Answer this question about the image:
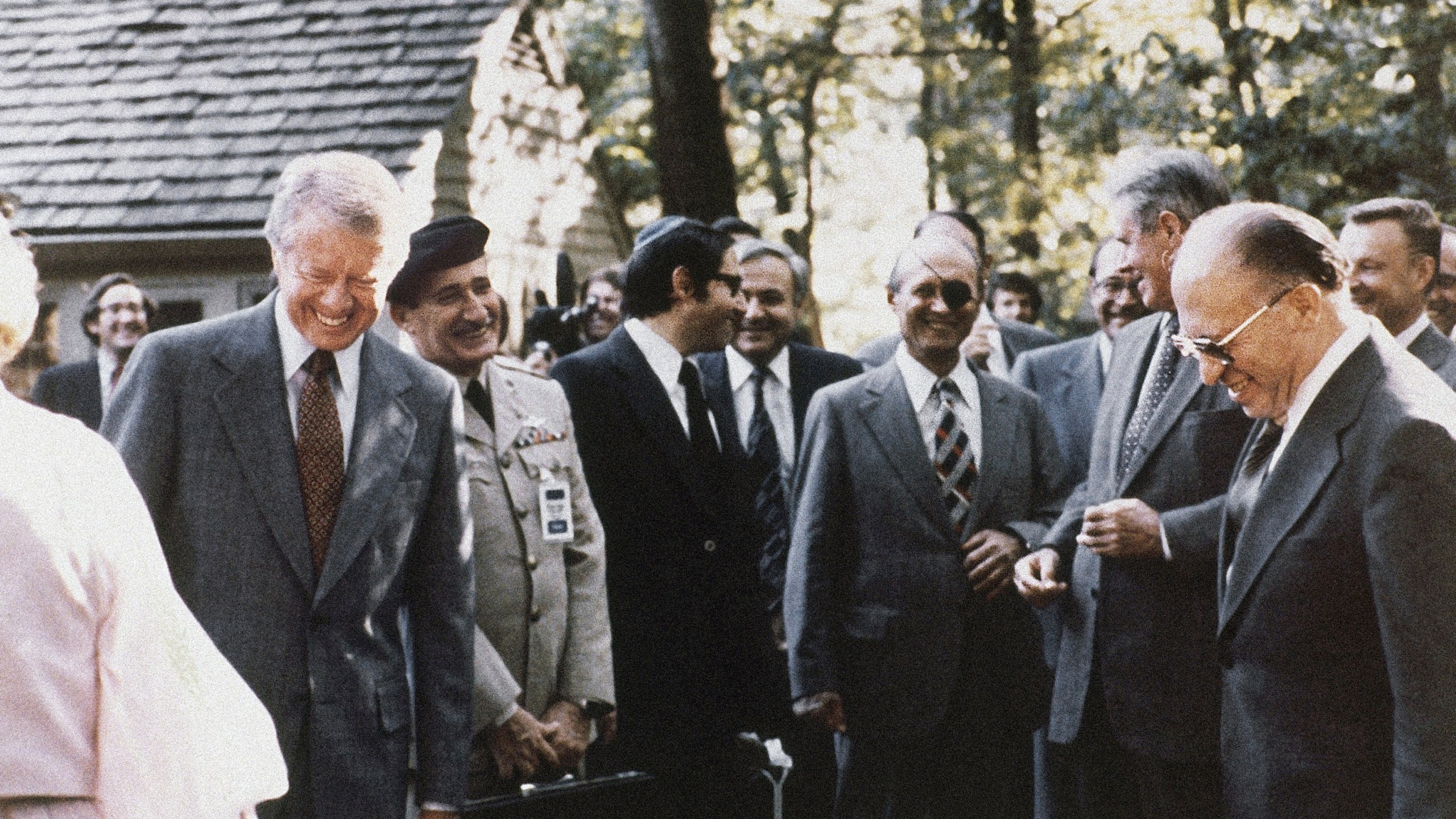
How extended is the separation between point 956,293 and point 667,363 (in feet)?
3.30

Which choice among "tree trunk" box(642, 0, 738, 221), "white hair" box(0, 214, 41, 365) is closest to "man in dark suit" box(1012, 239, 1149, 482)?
"tree trunk" box(642, 0, 738, 221)

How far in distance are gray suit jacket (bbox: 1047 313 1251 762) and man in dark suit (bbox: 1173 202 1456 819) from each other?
32.8 inches

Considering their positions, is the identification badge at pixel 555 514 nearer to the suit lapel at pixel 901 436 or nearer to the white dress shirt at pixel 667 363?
the white dress shirt at pixel 667 363

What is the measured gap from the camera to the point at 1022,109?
692 inches

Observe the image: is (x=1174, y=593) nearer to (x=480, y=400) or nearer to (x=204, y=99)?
(x=480, y=400)

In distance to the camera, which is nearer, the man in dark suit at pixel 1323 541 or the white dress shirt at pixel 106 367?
the man in dark suit at pixel 1323 541

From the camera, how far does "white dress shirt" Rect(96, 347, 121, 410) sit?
911 cm

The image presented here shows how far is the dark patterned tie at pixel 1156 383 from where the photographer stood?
4.47 meters

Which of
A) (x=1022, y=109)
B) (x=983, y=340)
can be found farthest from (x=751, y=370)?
(x=1022, y=109)

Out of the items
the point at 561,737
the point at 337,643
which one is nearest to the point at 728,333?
the point at 561,737

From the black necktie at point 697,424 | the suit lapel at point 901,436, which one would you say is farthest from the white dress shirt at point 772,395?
the black necktie at point 697,424

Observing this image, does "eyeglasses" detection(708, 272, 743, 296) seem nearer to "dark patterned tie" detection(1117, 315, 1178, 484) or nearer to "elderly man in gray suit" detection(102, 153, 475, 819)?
"dark patterned tie" detection(1117, 315, 1178, 484)

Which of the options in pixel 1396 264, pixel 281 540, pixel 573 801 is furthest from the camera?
pixel 1396 264

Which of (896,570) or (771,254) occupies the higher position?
(771,254)
